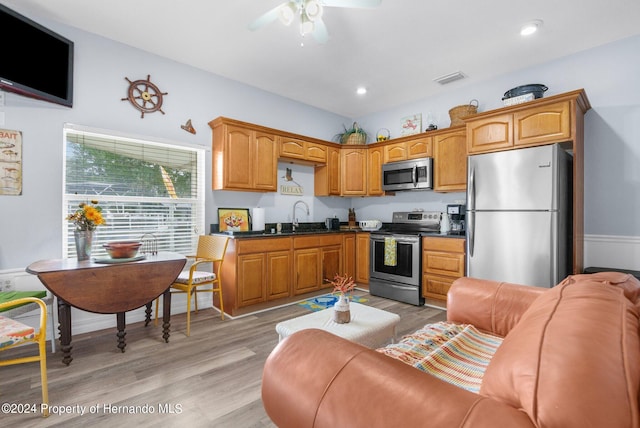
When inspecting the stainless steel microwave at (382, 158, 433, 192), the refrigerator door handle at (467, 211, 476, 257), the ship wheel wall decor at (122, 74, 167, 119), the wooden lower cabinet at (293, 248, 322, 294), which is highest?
the ship wheel wall decor at (122, 74, 167, 119)

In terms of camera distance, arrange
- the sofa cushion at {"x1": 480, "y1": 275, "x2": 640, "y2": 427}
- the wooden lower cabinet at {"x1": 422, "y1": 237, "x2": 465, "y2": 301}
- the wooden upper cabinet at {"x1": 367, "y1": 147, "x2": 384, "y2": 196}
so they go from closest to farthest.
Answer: the sofa cushion at {"x1": 480, "y1": 275, "x2": 640, "y2": 427}
the wooden lower cabinet at {"x1": 422, "y1": 237, "x2": 465, "y2": 301}
the wooden upper cabinet at {"x1": 367, "y1": 147, "x2": 384, "y2": 196}

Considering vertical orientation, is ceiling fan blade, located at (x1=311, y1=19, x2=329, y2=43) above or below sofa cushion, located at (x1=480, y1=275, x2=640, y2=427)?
above

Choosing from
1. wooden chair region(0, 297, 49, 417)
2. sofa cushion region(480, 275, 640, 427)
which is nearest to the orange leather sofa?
sofa cushion region(480, 275, 640, 427)

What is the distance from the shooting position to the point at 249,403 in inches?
74.8

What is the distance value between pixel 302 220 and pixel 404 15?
300 cm

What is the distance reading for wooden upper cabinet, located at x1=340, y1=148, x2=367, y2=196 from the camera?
16.3ft

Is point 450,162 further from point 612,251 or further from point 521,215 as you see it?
point 612,251

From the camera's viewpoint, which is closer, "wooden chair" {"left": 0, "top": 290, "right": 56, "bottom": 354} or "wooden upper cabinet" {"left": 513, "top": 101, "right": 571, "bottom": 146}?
"wooden chair" {"left": 0, "top": 290, "right": 56, "bottom": 354}

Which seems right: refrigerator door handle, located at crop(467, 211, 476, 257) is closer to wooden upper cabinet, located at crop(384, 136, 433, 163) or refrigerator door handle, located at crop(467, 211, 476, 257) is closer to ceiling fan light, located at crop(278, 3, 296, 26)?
wooden upper cabinet, located at crop(384, 136, 433, 163)

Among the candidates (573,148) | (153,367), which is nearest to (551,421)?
(153,367)

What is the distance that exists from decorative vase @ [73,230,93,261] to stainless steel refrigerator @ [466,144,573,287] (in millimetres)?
3571

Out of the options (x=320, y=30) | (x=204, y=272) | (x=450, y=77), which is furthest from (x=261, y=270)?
(x=450, y=77)

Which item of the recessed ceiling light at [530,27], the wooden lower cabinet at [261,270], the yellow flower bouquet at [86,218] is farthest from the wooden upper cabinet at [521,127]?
the yellow flower bouquet at [86,218]

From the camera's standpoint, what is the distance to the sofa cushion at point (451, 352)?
1.31m
